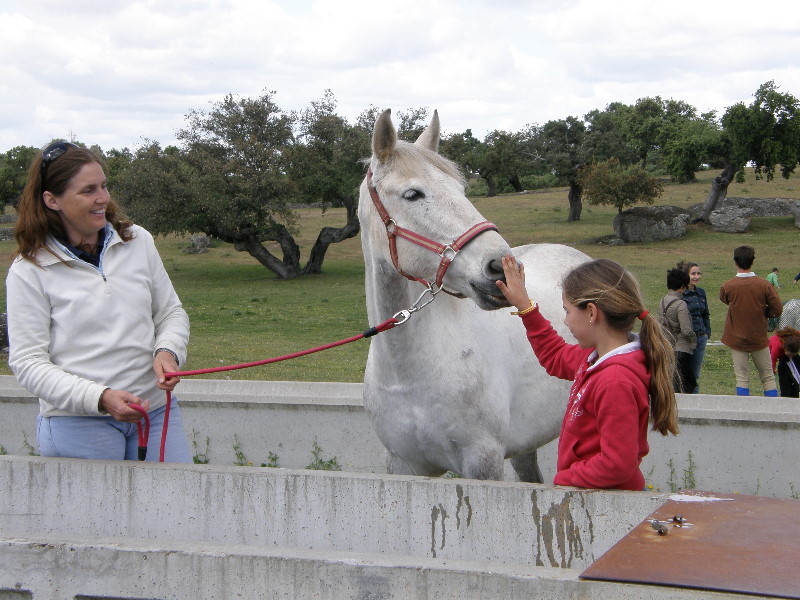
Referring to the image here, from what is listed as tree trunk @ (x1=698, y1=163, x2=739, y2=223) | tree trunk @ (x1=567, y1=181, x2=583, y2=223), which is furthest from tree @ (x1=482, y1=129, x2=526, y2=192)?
tree trunk @ (x1=698, y1=163, x2=739, y2=223)

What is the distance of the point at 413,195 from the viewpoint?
338 cm

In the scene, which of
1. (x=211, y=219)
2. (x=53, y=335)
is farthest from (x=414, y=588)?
(x=211, y=219)

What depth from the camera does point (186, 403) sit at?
20.1ft

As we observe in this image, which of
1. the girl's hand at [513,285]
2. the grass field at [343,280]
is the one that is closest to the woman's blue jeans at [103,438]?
the girl's hand at [513,285]

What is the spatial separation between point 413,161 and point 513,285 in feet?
2.52

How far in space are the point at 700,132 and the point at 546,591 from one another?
31.2 m

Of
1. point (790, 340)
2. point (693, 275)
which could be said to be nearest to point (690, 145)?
point (693, 275)

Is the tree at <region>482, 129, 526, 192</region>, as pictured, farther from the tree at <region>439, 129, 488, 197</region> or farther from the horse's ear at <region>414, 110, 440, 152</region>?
the horse's ear at <region>414, 110, 440, 152</region>

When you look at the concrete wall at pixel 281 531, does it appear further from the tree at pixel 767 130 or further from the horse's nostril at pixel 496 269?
the tree at pixel 767 130

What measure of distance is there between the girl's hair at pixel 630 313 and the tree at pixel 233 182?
22055mm

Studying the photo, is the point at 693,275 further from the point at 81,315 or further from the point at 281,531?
the point at 81,315

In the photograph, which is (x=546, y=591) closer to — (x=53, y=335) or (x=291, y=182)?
(x=53, y=335)

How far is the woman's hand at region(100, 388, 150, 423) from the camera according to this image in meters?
3.00

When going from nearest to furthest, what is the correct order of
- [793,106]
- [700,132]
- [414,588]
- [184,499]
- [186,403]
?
[414,588] → [184,499] → [186,403] → [793,106] → [700,132]
